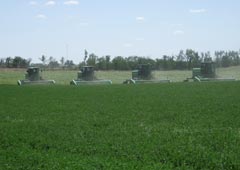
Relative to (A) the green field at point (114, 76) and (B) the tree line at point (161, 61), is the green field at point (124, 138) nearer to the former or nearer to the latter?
(A) the green field at point (114, 76)

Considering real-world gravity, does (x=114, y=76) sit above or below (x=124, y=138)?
above

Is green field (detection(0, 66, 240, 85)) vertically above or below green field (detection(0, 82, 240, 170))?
above

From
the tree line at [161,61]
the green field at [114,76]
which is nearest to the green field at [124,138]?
the green field at [114,76]

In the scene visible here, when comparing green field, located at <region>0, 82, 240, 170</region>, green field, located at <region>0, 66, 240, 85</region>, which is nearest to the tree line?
green field, located at <region>0, 66, 240, 85</region>

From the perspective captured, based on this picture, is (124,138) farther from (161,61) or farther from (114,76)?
(161,61)

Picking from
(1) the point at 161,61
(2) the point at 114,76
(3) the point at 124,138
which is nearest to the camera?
(3) the point at 124,138

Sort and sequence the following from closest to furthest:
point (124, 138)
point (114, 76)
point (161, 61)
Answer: point (124, 138)
point (114, 76)
point (161, 61)

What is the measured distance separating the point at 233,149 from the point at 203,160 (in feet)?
3.15

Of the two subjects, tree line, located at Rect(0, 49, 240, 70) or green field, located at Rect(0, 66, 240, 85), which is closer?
green field, located at Rect(0, 66, 240, 85)

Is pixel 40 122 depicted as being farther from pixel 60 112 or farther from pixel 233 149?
pixel 233 149

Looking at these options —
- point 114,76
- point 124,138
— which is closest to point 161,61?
point 114,76

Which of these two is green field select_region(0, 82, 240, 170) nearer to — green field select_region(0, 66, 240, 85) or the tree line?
green field select_region(0, 66, 240, 85)

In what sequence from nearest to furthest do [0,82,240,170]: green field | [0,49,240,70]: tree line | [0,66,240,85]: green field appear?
1. [0,82,240,170]: green field
2. [0,66,240,85]: green field
3. [0,49,240,70]: tree line

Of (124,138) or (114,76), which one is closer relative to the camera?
(124,138)
